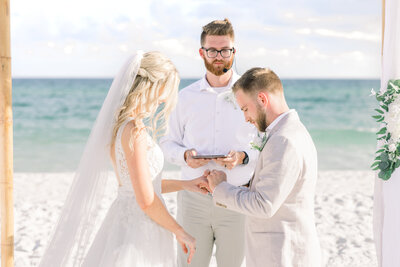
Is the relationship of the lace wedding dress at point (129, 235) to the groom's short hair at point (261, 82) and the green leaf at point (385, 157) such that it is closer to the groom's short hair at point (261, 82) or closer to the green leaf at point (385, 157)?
the groom's short hair at point (261, 82)

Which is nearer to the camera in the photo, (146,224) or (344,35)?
(146,224)

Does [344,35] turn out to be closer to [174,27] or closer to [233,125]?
[174,27]

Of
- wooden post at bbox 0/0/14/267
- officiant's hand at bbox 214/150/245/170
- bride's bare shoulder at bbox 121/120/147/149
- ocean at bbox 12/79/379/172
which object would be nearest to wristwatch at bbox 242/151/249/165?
officiant's hand at bbox 214/150/245/170

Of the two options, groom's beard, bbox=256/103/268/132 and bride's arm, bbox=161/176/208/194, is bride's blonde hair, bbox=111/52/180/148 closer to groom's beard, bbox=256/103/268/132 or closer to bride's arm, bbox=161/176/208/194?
groom's beard, bbox=256/103/268/132

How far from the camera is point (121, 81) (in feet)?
8.90

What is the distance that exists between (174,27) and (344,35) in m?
12.3

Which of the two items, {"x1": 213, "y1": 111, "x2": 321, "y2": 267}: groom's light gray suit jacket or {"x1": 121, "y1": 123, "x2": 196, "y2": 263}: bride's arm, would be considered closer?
{"x1": 213, "y1": 111, "x2": 321, "y2": 267}: groom's light gray suit jacket

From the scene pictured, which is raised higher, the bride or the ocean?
the bride

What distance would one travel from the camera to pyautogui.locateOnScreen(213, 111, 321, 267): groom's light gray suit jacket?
2338 millimetres

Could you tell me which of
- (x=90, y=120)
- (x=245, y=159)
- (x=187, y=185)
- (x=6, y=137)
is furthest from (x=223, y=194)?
(x=90, y=120)

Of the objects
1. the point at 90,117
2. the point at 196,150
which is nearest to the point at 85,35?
the point at 90,117

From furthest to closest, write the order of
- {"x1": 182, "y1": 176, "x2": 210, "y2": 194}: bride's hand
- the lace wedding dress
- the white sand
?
the white sand, {"x1": 182, "y1": 176, "x2": 210, "y2": 194}: bride's hand, the lace wedding dress

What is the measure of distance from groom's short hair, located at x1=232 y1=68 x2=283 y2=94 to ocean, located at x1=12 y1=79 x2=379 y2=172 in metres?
11.8

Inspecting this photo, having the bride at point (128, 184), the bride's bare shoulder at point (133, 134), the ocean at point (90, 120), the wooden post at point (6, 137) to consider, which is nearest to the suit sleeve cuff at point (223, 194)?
the bride at point (128, 184)
